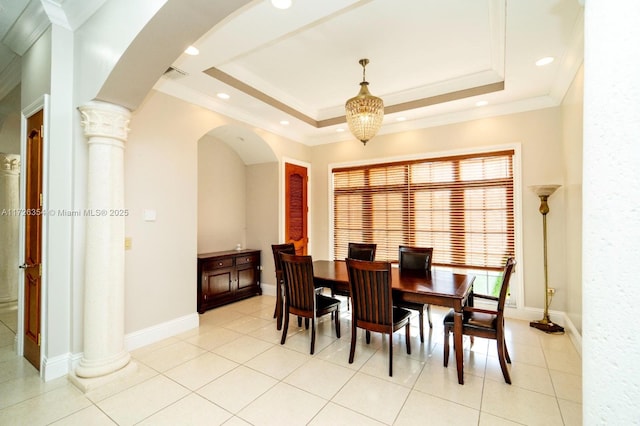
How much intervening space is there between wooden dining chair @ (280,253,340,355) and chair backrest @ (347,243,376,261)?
105 centimetres

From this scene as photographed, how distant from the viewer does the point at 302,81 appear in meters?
3.86

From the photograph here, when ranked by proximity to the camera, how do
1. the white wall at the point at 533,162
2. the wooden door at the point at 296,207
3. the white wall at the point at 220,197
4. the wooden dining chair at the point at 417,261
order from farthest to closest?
the wooden door at the point at 296,207, the white wall at the point at 220,197, the white wall at the point at 533,162, the wooden dining chair at the point at 417,261

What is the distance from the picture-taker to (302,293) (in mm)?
3117

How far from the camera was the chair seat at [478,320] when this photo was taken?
2553mm

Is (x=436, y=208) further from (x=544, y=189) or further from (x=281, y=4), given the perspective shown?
(x=281, y=4)

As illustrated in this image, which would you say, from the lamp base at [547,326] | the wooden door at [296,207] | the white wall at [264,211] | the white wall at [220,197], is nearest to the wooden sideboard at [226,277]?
the white wall at [264,211]

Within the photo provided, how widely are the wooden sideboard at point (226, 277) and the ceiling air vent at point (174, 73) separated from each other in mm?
2342

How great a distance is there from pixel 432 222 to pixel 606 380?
435 centimetres

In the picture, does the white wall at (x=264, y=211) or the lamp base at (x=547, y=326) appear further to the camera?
the white wall at (x=264, y=211)

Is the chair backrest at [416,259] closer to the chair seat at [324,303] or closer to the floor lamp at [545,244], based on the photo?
the chair seat at [324,303]

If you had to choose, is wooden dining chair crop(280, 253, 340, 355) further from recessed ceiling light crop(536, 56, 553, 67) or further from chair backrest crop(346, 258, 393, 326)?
recessed ceiling light crop(536, 56, 553, 67)

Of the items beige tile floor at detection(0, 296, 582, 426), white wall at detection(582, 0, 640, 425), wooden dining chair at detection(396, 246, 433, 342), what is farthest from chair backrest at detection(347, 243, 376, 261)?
white wall at detection(582, 0, 640, 425)

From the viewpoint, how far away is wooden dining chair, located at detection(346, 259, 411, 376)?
2.58 meters

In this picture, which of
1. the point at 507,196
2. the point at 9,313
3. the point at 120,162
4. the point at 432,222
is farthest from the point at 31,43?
the point at 507,196
